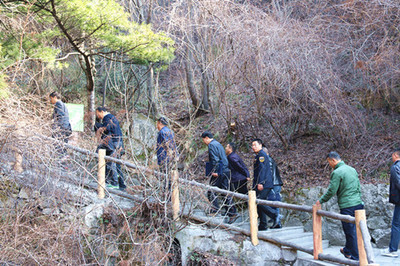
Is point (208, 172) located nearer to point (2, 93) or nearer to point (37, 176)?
point (37, 176)

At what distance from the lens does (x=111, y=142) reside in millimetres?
8625

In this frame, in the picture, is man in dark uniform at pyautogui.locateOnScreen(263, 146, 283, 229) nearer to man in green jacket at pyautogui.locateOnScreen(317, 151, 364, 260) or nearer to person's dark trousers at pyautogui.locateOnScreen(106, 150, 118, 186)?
man in green jacket at pyautogui.locateOnScreen(317, 151, 364, 260)

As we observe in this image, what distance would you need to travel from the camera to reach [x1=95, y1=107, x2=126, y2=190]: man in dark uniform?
8477 millimetres

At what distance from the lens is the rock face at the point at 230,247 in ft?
23.0

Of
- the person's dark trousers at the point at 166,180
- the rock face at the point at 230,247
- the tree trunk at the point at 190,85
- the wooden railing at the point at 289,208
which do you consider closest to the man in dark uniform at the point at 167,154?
the person's dark trousers at the point at 166,180

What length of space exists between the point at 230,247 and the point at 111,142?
11.0 ft

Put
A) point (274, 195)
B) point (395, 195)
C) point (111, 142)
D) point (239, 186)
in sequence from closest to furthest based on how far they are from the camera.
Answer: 1. point (395, 195)
2. point (274, 195)
3. point (239, 186)
4. point (111, 142)

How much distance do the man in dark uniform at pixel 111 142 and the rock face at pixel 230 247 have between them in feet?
6.72

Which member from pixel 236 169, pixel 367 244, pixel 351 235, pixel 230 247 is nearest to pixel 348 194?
pixel 351 235

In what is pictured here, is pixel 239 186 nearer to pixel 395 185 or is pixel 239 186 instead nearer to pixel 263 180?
pixel 263 180

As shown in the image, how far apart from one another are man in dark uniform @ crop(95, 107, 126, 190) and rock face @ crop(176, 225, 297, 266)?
6.72ft

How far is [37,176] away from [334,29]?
344 inches

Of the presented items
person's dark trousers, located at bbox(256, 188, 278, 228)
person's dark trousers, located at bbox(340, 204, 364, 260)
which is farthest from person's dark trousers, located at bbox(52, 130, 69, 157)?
→ person's dark trousers, located at bbox(340, 204, 364, 260)

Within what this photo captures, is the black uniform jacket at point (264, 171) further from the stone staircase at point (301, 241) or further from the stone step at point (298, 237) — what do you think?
the stone step at point (298, 237)
